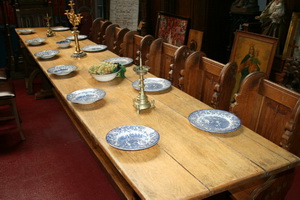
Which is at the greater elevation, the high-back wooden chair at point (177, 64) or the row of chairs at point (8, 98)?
the high-back wooden chair at point (177, 64)

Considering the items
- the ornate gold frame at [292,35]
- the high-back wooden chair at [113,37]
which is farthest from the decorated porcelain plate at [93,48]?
the ornate gold frame at [292,35]

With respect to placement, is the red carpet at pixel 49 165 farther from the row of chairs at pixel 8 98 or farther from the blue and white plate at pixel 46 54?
the blue and white plate at pixel 46 54

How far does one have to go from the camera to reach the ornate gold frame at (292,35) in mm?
3921

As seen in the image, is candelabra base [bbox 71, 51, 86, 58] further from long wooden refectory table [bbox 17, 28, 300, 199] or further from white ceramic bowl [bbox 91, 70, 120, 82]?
long wooden refectory table [bbox 17, 28, 300, 199]

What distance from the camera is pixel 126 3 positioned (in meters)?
6.99

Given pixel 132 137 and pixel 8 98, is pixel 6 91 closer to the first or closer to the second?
pixel 8 98

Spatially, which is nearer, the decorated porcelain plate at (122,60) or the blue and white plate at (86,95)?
the blue and white plate at (86,95)

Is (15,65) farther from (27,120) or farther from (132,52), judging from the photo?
(132,52)

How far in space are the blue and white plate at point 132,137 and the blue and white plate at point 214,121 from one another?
0.99 feet

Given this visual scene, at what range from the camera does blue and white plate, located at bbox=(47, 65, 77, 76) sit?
111 inches

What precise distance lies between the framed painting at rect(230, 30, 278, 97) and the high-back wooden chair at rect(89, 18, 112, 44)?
205cm

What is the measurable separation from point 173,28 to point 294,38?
2.20 meters

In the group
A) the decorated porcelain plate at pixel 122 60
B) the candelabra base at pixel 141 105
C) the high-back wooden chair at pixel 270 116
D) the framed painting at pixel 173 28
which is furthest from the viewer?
the framed painting at pixel 173 28

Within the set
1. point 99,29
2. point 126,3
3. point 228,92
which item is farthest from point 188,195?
point 126,3
